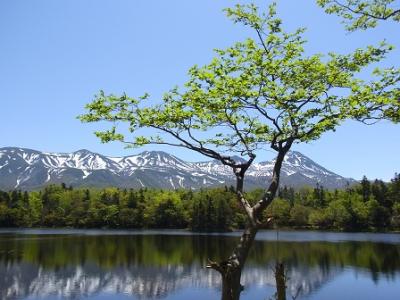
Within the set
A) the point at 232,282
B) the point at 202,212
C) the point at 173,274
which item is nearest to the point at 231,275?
the point at 232,282

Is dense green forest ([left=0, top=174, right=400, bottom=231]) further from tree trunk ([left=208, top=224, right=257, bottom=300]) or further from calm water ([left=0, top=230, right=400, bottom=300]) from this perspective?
tree trunk ([left=208, top=224, right=257, bottom=300])

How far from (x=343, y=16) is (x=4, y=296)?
141ft

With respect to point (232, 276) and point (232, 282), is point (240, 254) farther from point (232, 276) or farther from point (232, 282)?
point (232, 282)

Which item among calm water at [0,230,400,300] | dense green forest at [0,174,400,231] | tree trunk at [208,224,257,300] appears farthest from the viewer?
dense green forest at [0,174,400,231]

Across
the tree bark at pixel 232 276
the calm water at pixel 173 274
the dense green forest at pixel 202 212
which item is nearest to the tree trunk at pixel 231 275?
the tree bark at pixel 232 276

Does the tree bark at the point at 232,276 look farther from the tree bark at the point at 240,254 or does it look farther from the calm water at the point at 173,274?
the calm water at the point at 173,274

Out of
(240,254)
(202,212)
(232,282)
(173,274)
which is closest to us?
(232,282)

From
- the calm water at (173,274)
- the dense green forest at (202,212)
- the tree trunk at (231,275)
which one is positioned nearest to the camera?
the tree trunk at (231,275)

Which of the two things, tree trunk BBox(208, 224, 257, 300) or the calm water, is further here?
the calm water

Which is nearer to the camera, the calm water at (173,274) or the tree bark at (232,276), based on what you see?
the tree bark at (232,276)

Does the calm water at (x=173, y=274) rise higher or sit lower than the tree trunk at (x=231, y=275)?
lower

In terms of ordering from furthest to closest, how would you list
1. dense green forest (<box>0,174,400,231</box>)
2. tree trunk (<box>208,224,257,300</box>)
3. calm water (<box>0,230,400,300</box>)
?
dense green forest (<box>0,174,400,231</box>) < calm water (<box>0,230,400,300</box>) < tree trunk (<box>208,224,257,300</box>)

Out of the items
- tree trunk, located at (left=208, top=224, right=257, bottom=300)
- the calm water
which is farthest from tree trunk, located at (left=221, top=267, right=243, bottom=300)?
the calm water

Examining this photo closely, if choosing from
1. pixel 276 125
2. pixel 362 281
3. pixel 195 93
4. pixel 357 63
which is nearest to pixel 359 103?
pixel 357 63
